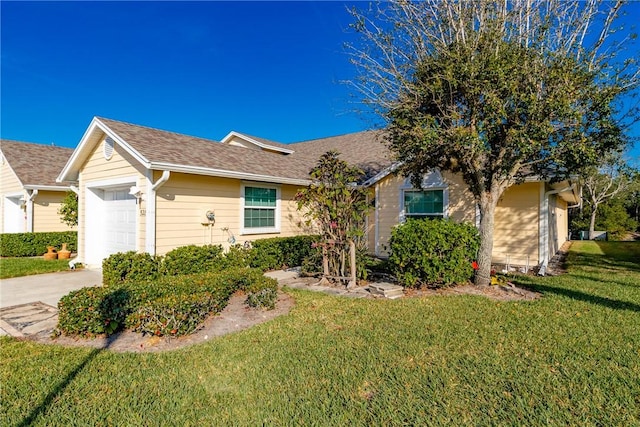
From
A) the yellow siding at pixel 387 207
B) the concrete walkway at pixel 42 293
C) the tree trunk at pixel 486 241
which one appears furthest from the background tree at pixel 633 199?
the concrete walkway at pixel 42 293

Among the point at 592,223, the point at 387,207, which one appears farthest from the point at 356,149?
the point at 592,223

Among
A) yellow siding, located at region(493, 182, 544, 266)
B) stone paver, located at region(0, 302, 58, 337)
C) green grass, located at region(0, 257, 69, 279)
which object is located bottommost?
stone paver, located at region(0, 302, 58, 337)

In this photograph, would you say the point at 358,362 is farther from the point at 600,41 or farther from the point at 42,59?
the point at 42,59

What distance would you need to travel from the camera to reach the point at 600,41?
258 inches

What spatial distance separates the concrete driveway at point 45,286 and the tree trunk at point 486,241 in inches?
330

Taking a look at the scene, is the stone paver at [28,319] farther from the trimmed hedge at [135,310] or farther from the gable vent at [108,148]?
the gable vent at [108,148]

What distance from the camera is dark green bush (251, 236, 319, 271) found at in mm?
9512

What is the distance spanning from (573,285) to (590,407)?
18.8 ft

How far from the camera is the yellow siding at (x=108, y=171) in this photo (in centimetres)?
828

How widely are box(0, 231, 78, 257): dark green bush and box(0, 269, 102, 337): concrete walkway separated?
5257 millimetres

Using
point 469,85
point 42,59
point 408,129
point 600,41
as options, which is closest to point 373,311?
point 408,129

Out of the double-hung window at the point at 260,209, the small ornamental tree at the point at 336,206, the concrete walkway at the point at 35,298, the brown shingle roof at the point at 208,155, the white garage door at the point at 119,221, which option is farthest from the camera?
the double-hung window at the point at 260,209

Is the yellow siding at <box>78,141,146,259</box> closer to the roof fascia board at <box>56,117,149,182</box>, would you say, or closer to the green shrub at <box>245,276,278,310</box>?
the roof fascia board at <box>56,117,149,182</box>

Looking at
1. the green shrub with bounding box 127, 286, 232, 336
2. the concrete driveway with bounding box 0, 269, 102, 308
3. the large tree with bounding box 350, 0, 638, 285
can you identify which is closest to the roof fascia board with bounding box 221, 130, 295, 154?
the concrete driveway with bounding box 0, 269, 102, 308
